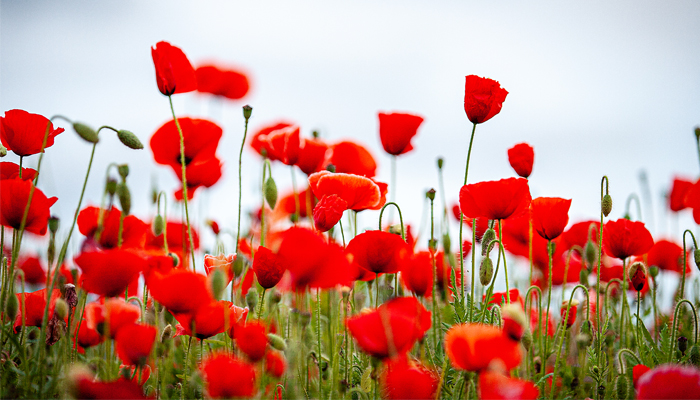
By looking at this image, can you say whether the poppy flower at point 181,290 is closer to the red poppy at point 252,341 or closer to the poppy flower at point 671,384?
the red poppy at point 252,341

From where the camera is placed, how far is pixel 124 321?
1.27 meters

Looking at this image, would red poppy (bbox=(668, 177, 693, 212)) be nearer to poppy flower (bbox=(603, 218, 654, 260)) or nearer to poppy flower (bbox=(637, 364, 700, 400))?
poppy flower (bbox=(603, 218, 654, 260))

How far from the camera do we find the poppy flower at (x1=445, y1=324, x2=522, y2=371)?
93 centimetres

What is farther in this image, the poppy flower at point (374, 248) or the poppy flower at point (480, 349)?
the poppy flower at point (374, 248)

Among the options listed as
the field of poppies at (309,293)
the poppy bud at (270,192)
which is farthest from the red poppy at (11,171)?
the poppy bud at (270,192)

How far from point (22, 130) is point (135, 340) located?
968 millimetres

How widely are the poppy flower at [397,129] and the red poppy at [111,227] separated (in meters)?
1.04

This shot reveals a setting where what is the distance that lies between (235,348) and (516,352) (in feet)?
3.54

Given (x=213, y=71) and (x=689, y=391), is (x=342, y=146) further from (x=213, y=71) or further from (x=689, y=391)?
(x=689, y=391)

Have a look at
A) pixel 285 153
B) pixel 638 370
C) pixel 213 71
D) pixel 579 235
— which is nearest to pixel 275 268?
pixel 285 153

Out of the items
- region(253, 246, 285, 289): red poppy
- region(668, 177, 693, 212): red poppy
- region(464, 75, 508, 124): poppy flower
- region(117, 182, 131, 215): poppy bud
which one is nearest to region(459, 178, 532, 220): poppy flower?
region(464, 75, 508, 124): poppy flower

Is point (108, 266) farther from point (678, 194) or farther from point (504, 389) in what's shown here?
point (678, 194)

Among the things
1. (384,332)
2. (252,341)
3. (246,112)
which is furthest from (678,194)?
(252,341)

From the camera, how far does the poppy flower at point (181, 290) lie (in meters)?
1.20
